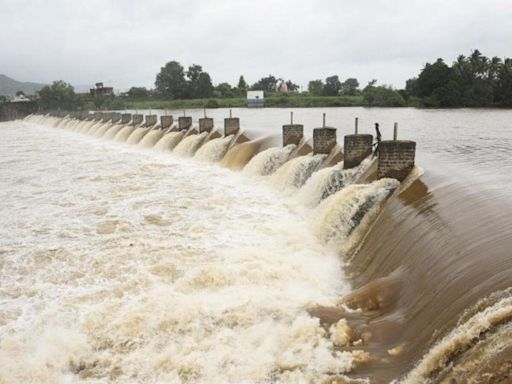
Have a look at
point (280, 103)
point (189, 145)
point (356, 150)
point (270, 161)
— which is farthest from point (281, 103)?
point (356, 150)

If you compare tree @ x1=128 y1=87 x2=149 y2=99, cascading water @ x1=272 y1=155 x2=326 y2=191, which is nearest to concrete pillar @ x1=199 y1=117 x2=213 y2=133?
cascading water @ x1=272 y1=155 x2=326 y2=191

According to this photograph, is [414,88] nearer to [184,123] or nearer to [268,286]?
[184,123]

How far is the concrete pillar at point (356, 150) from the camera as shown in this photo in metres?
11.8

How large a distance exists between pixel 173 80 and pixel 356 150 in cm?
7257

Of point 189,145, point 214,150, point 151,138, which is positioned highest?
point 151,138

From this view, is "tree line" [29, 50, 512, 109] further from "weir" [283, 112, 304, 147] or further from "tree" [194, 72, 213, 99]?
"weir" [283, 112, 304, 147]

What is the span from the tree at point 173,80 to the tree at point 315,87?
78.7ft

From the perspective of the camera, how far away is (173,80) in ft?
260

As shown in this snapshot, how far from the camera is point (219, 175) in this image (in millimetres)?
16578

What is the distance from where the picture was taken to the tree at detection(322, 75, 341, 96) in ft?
238

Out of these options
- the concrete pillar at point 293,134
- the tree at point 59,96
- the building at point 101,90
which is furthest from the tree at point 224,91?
the concrete pillar at point 293,134

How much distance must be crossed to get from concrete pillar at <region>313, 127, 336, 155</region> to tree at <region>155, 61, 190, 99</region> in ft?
228

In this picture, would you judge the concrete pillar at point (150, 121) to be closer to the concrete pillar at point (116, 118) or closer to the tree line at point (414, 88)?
the concrete pillar at point (116, 118)

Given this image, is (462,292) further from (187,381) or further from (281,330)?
(187,381)
